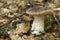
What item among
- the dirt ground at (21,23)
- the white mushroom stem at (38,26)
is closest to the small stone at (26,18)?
the dirt ground at (21,23)

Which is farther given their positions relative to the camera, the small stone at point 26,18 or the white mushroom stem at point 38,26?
the small stone at point 26,18

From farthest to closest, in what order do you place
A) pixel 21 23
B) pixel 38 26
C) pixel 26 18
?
pixel 26 18, pixel 21 23, pixel 38 26

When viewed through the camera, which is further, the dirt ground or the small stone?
the small stone

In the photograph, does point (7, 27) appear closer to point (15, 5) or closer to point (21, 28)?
point (21, 28)

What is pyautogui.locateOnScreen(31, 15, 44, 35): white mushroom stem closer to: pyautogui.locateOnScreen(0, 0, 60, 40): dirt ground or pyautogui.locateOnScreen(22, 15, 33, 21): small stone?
pyautogui.locateOnScreen(0, 0, 60, 40): dirt ground

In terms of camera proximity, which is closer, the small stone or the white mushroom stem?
the white mushroom stem

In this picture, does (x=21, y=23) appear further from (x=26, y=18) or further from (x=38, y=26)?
(x=38, y=26)

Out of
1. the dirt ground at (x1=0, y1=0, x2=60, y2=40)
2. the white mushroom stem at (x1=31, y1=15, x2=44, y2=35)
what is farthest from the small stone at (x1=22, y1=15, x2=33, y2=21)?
the white mushroom stem at (x1=31, y1=15, x2=44, y2=35)

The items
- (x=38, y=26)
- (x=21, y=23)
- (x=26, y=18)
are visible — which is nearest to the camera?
(x=38, y=26)

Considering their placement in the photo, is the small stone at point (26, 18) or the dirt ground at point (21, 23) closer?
the dirt ground at point (21, 23)

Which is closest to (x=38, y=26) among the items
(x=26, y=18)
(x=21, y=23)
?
(x=21, y=23)

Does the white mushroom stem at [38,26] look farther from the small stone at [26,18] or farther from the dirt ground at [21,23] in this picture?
the small stone at [26,18]
